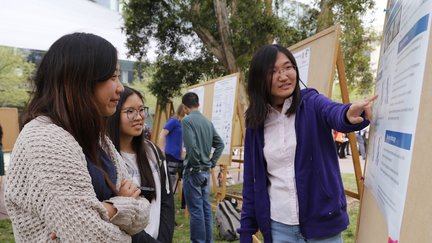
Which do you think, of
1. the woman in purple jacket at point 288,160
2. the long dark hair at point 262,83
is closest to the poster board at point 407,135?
the woman in purple jacket at point 288,160

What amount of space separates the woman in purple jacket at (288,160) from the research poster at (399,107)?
15.4 inches

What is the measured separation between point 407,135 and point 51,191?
816mm

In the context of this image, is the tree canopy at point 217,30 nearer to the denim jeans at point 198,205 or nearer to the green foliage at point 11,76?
the denim jeans at point 198,205

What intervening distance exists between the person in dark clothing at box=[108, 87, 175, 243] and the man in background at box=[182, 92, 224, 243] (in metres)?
1.91

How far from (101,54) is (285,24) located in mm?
7588

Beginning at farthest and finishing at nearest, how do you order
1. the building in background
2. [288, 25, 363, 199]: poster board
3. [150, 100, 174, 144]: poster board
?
[150, 100, 174, 144]: poster board → the building in background → [288, 25, 363, 199]: poster board

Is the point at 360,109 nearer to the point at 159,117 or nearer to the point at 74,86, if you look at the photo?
the point at 74,86

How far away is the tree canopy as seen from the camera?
808 cm

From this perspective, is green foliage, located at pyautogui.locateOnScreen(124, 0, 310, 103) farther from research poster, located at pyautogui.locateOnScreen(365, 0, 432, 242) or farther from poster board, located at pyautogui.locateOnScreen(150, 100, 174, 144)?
research poster, located at pyautogui.locateOnScreen(365, 0, 432, 242)

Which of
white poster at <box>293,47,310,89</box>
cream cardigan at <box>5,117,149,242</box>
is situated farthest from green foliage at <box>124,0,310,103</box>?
cream cardigan at <box>5,117,149,242</box>

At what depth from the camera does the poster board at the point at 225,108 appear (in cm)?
488

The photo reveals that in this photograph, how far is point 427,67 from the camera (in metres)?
0.69

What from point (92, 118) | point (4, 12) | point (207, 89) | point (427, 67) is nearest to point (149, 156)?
point (92, 118)

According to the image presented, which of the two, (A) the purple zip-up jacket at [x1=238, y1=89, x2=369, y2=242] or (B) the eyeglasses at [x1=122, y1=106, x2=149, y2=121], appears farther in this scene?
(B) the eyeglasses at [x1=122, y1=106, x2=149, y2=121]
